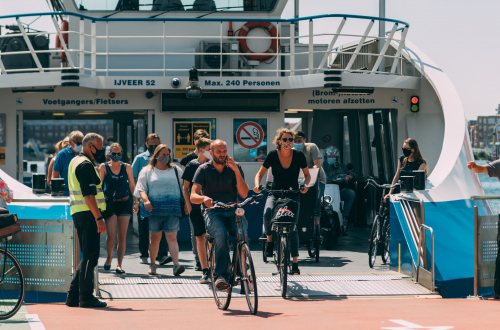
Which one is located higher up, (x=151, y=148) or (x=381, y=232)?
(x=151, y=148)

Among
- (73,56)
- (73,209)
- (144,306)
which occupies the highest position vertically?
(73,56)

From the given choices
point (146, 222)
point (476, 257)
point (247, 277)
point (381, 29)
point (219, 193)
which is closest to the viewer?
point (247, 277)

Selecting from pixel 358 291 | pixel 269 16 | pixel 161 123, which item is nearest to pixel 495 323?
pixel 358 291

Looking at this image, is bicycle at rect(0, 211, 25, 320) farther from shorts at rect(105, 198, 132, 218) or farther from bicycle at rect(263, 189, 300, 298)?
shorts at rect(105, 198, 132, 218)

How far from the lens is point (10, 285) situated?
35.3 feet

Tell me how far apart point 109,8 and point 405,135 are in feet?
19.1

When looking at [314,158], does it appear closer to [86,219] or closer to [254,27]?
[86,219]

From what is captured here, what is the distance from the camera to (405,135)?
65.2ft

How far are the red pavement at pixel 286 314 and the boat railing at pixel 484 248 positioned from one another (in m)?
0.60

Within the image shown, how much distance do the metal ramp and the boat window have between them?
26.9 feet

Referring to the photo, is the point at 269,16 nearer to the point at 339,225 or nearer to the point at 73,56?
the point at 73,56

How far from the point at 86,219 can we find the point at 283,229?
2220 mm

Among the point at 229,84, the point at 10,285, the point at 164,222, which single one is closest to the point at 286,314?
the point at 10,285

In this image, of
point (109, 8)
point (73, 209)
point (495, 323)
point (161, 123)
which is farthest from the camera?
point (109, 8)
